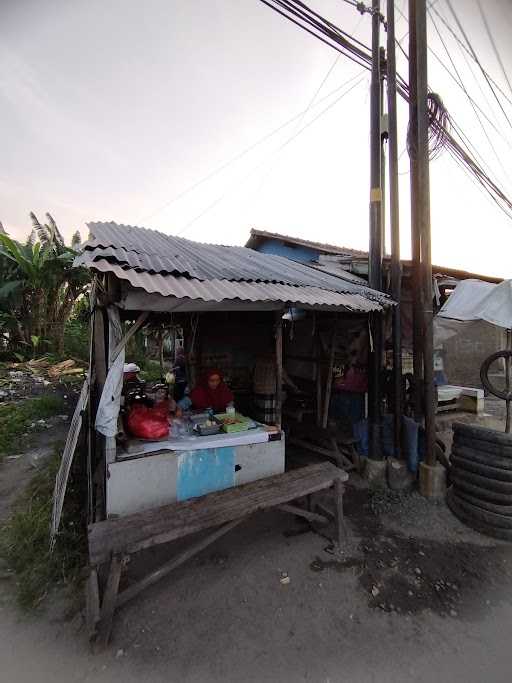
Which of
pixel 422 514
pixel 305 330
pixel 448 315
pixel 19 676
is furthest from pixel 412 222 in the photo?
pixel 19 676

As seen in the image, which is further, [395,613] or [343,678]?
[395,613]

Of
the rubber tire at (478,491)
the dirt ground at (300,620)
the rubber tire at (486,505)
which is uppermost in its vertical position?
the rubber tire at (478,491)

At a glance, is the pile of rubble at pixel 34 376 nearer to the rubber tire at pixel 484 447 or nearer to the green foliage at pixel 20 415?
the green foliage at pixel 20 415

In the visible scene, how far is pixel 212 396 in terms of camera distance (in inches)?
198

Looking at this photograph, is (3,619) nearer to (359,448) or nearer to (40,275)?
(359,448)

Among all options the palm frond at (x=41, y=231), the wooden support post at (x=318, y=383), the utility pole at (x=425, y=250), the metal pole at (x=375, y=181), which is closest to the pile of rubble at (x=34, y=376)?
the palm frond at (x=41, y=231)

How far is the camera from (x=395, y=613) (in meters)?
2.81

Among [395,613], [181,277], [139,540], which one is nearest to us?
[139,540]

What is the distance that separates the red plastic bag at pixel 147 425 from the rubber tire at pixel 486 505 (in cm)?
387

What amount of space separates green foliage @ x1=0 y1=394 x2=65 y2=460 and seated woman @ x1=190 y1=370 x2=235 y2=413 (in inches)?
147

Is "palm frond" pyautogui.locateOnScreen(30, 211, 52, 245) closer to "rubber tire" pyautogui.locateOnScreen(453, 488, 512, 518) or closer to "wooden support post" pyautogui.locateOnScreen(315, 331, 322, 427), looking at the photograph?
"wooden support post" pyautogui.locateOnScreen(315, 331, 322, 427)

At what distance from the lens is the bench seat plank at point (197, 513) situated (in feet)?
Answer: 8.48

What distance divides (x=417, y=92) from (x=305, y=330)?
14.5 feet

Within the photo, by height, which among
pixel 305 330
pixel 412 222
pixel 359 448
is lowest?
pixel 359 448
